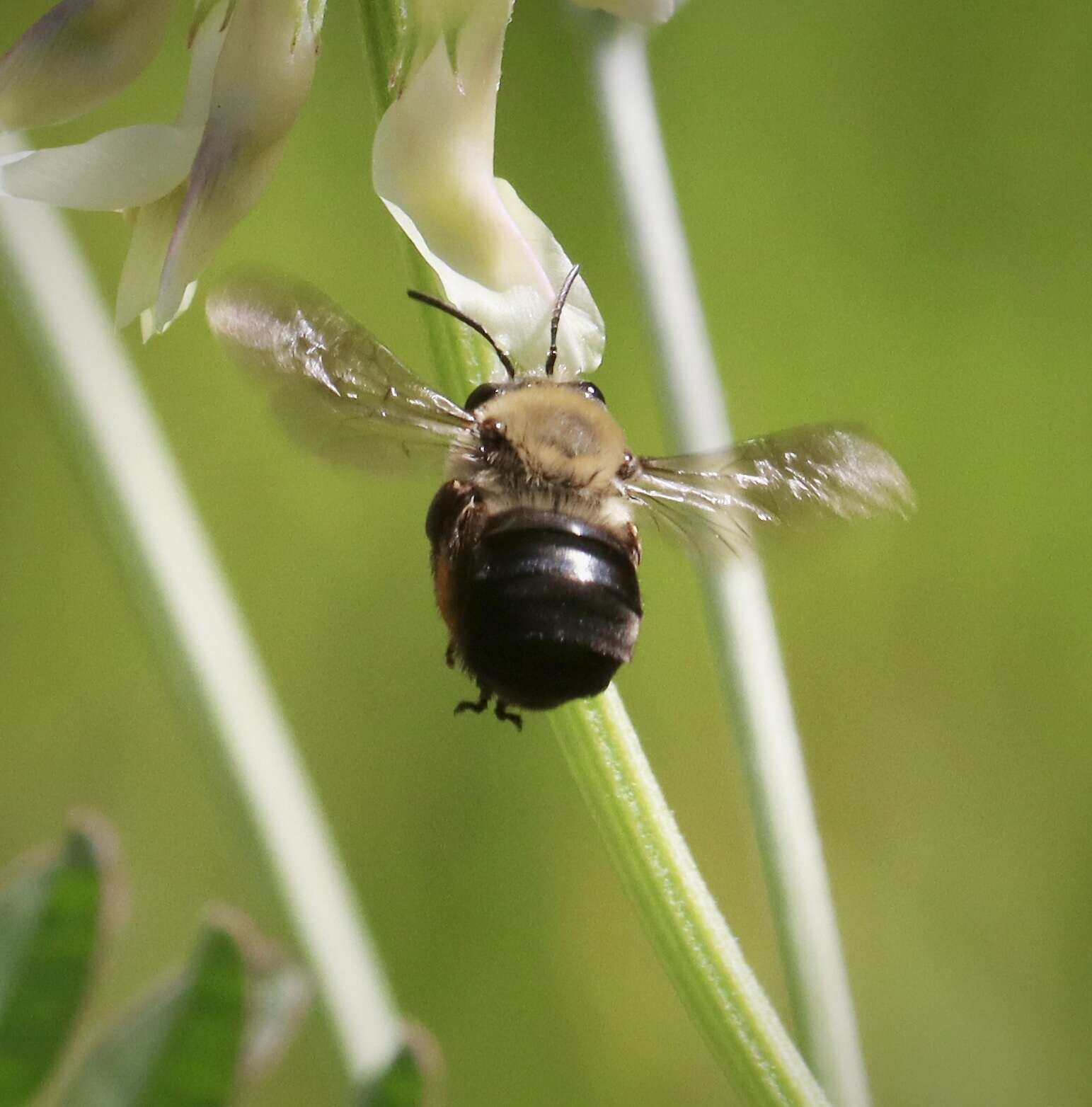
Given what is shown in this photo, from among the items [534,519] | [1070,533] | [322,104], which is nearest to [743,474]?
[534,519]

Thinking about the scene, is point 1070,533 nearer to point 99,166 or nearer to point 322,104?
point 322,104

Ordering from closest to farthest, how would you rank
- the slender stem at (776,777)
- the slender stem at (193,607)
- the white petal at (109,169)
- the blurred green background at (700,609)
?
the white petal at (109,169) < the slender stem at (776,777) < the slender stem at (193,607) < the blurred green background at (700,609)

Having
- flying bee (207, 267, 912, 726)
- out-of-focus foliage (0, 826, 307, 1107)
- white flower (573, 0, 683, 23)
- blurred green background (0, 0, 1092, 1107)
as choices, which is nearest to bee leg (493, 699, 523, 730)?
flying bee (207, 267, 912, 726)

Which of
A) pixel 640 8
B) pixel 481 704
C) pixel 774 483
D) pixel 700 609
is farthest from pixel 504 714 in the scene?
pixel 700 609

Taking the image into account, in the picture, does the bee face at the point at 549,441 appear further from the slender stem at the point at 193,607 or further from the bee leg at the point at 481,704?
the slender stem at the point at 193,607

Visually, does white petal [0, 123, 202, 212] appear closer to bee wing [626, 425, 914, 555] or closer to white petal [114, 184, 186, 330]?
white petal [114, 184, 186, 330]

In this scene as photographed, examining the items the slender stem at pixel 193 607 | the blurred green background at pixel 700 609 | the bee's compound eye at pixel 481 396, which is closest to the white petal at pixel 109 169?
the bee's compound eye at pixel 481 396

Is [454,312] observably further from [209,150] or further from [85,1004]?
[85,1004]
